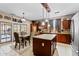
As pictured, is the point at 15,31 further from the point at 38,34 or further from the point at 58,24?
the point at 58,24

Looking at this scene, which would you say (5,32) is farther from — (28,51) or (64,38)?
(64,38)

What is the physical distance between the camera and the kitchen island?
2.34 m

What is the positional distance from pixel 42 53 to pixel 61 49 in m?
0.41

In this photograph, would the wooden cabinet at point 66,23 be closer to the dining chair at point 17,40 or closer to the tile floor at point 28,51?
the tile floor at point 28,51

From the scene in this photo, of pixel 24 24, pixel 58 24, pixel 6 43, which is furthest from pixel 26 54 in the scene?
pixel 58 24

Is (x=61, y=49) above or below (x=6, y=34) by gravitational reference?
below

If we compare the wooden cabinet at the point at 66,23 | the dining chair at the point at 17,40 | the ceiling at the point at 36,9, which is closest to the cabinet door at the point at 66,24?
the wooden cabinet at the point at 66,23

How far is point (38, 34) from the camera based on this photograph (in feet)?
7.86

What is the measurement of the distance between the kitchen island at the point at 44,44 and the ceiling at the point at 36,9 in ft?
1.36

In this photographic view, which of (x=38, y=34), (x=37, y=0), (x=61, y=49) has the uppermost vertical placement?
(x=37, y=0)

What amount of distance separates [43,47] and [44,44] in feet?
0.25

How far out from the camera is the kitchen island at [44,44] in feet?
7.66

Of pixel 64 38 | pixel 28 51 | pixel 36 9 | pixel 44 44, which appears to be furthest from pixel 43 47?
pixel 36 9

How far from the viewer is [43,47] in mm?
2381
